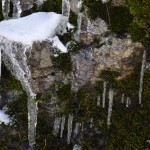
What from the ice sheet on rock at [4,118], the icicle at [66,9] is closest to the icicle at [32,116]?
the ice sheet on rock at [4,118]

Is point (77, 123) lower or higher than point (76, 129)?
higher

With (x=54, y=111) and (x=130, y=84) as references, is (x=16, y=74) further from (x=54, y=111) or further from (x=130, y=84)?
(x=130, y=84)

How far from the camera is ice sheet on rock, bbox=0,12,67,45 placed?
10914mm

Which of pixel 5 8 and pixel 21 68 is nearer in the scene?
pixel 21 68

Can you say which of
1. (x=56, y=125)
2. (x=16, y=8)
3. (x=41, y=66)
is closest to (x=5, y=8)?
(x=16, y=8)

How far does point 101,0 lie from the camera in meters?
11.4

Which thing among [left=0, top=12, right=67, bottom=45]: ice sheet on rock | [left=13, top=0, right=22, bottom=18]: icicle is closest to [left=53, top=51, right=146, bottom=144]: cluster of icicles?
[left=0, top=12, right=67, bottom=45]: ice sheet on rock

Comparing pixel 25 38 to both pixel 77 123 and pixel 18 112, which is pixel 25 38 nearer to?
pixel 18 112

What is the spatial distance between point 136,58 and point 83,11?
1751 mm

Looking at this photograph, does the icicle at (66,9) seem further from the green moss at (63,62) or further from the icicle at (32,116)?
the icicle at (32,116)

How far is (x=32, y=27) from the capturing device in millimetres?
10969

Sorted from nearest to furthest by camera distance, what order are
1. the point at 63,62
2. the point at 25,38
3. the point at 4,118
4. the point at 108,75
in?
the point at 25,38
the point at 63,62
the point at 108,75
the point at 4,118

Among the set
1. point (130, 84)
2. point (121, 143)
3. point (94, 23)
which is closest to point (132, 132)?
point (121, 143)

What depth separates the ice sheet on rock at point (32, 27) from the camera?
1091 centimetres
